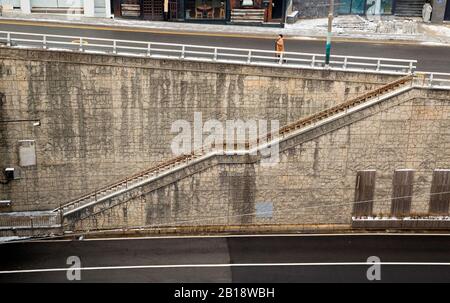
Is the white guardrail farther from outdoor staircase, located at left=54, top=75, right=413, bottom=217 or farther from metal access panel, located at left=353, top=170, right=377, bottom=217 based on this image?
metal access panel, located at left=353, top=170, right=377, bottom=217

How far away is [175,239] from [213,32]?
17424 mm

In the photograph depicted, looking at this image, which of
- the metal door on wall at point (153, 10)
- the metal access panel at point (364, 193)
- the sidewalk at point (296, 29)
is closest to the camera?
the metal access panel at point (364, 193)

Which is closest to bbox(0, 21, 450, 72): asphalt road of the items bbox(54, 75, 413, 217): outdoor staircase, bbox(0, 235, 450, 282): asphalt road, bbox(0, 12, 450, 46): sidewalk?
bbox(0, 12, 450, 46): sidewalk

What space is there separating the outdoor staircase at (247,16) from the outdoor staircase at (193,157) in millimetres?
16520

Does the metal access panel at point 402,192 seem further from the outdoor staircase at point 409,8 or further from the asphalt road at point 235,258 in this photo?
the outdoor staircase at point 409,8

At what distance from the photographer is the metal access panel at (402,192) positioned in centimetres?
3331

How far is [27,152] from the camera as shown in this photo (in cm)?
3272

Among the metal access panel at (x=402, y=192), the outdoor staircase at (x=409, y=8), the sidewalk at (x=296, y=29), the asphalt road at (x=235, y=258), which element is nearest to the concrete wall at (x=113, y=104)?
the asphalt road at (x=235, y=258)

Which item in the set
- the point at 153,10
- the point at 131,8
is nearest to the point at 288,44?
the point at 153,10

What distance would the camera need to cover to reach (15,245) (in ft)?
105
